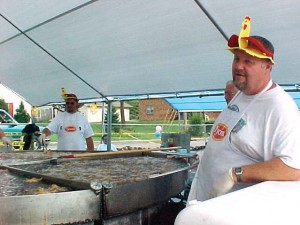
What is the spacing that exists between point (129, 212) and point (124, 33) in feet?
11.5

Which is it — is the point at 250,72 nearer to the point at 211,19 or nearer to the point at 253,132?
the point at 253,132

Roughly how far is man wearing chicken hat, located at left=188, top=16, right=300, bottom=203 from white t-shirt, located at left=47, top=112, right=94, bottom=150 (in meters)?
3.24

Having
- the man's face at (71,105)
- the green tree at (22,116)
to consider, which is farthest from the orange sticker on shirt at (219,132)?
the green tree at (22,116)

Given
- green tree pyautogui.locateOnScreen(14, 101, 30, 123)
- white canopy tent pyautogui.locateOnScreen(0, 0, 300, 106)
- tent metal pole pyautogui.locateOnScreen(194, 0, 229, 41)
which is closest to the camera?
tent metal pole pyautogui.locateOnScreen(194, 0, 229, 41)

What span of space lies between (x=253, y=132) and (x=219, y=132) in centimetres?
25

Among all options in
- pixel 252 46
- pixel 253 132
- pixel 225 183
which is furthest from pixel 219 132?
pixel 252 46

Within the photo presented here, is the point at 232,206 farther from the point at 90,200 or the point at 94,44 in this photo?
the point at 94,44

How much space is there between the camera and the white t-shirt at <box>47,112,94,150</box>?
491 centimetres

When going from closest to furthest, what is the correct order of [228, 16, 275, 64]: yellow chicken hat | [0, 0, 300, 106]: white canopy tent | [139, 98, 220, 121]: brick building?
[228, 16, 275, 64]: yellow chicken hat
[0, 0, 300, 106]: white canopy tent
[139, 98, 220, 121]: brick building

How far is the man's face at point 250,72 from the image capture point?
5.68 feet

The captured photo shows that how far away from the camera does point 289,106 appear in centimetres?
165

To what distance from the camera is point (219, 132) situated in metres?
1.90

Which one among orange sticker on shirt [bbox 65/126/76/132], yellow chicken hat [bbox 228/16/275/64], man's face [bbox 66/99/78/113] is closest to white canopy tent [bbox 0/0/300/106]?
man's face [bbox 66/99/78/113]

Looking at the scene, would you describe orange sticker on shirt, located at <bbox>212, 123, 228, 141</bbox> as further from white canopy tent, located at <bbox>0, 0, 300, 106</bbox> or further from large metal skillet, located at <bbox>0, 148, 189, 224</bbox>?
white canopy tent, located at <bbox>0, 0, 300, 106</bbox>
